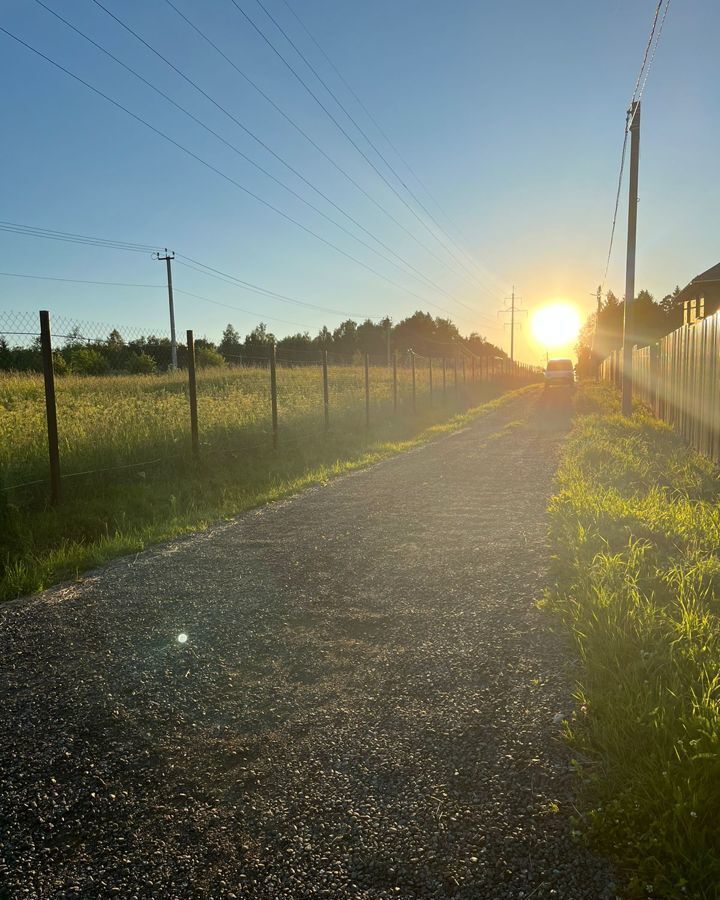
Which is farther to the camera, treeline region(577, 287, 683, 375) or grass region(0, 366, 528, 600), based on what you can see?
treeline region(577, 287, 683, 375)

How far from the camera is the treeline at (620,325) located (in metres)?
65.2

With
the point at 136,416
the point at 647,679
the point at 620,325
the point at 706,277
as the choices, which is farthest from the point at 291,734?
the point at 620,325

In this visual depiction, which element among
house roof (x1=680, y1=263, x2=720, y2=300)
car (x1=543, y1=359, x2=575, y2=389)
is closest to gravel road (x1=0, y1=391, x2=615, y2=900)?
house roof (x1=680, y1=263, x2=720, y2=300)

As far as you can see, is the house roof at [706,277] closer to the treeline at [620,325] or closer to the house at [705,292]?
the house at [705,292]

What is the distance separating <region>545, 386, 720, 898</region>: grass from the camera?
1.89 metres

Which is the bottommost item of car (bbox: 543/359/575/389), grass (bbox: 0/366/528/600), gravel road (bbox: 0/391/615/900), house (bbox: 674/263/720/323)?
gravel road (bbox: 0/391/615/900)

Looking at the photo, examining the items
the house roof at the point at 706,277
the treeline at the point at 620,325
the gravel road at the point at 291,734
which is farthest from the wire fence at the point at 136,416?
the treeline at the point at 620,325

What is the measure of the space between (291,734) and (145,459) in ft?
22.7

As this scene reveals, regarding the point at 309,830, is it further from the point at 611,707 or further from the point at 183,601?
the point at 183,601

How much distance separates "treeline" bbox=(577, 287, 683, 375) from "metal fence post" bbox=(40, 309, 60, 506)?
55.9 metres

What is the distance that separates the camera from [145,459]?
8.81m

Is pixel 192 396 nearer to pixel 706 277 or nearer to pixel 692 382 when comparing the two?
pixel 692 382

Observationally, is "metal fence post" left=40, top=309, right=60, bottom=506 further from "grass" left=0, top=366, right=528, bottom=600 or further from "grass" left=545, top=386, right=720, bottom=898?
"grass" left=545, top=386, right=720, bottom=898

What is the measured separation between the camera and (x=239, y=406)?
44.7 feet
